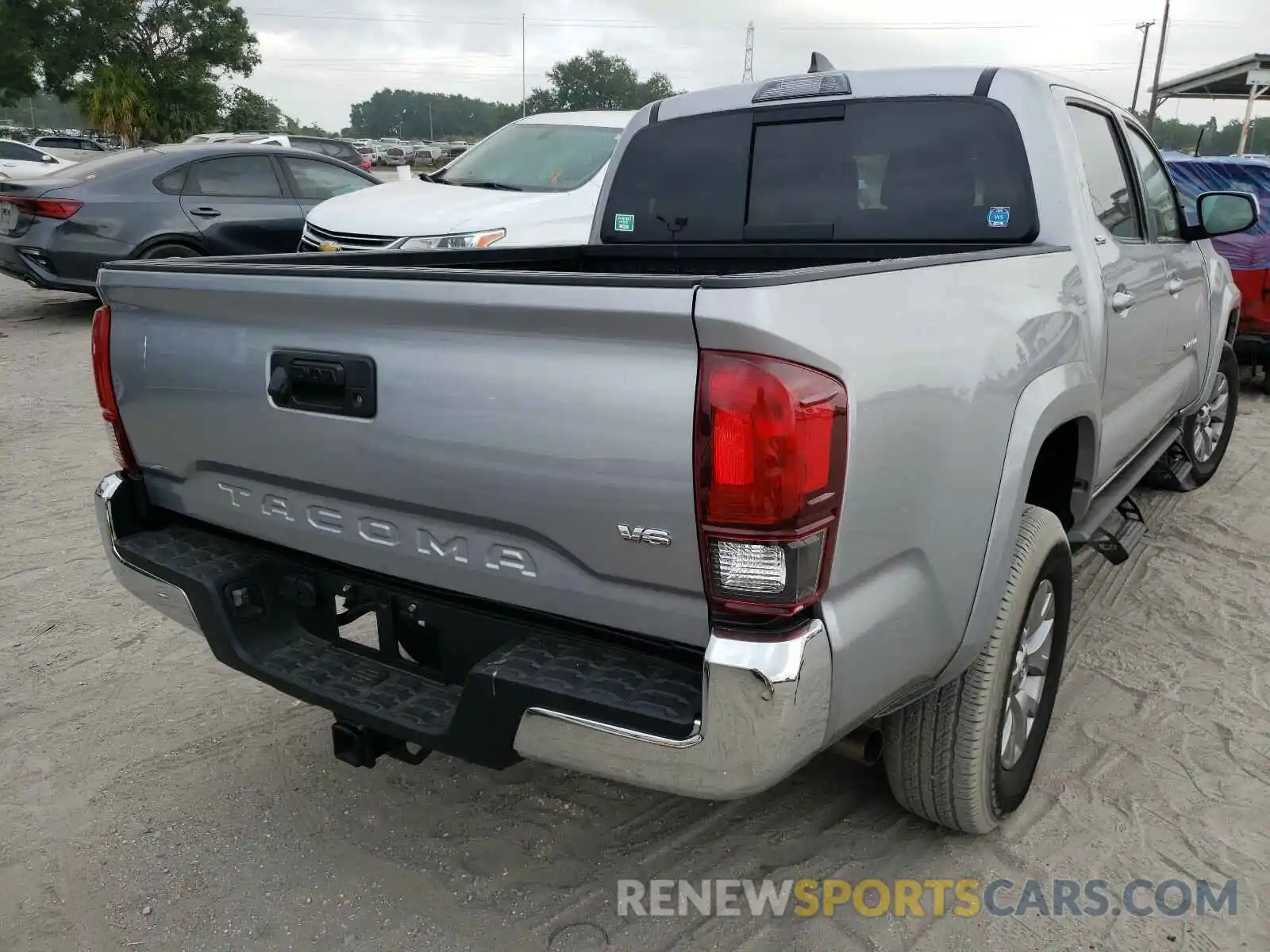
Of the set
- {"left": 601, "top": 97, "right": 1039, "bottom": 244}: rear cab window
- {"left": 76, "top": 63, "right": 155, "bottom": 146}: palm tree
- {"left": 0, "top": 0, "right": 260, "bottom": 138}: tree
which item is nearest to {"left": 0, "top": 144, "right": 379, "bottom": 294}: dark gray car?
{"left": 601, "top": 97, "right": 1039, "bottom": 244}: rear cab window

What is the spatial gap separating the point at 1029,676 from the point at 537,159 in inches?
248

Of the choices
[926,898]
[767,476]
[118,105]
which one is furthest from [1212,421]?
[118,105]

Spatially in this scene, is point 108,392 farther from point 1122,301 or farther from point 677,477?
point 1122,301

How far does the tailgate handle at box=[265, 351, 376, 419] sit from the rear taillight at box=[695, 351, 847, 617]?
2.47 ft

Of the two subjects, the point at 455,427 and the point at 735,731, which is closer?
the point at 735,731

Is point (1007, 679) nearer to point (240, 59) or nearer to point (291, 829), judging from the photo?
point (291, 829)

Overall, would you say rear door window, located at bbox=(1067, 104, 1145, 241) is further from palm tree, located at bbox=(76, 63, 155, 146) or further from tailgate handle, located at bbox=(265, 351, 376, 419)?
palm tree, located at bbox=(76, 63, 155, 146)

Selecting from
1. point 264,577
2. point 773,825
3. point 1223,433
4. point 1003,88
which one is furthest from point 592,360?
point 1223,433

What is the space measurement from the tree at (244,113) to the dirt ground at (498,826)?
46.0m

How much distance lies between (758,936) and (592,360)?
1.43 meters

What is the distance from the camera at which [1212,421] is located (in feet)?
17.7

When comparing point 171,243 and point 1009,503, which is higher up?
point 171,243

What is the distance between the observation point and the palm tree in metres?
34.2

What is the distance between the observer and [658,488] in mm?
1715
